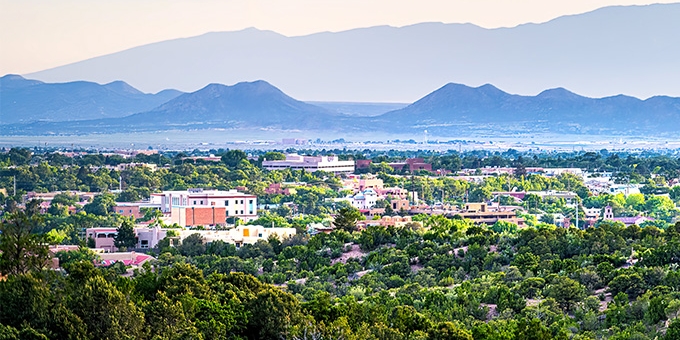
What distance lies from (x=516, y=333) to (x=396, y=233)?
16.9 metres

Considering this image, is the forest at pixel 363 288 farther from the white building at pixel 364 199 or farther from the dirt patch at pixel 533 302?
the white building at pixel 364 199

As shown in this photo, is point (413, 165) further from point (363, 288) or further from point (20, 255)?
point (20, 255)

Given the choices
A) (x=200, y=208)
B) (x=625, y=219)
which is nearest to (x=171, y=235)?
(x=200, y=208)

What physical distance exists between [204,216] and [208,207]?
1.95 ft

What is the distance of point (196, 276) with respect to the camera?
91.9ft

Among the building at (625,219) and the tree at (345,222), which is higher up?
the tree at (345,222)

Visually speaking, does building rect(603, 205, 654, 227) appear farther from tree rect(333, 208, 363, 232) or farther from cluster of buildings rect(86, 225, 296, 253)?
tree rect(333, 208, 363, 232)

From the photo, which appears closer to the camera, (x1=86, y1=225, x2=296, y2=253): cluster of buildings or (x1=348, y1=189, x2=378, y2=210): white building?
(x1=86, y1=225, x2=296, y2=253): cluster of buildings

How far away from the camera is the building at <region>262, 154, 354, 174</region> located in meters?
106

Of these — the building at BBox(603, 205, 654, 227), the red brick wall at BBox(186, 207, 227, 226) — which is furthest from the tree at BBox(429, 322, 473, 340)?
the red brick wall at BBox(186, 207, 227, 226)

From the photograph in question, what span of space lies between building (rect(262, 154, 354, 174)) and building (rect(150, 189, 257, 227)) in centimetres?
3349

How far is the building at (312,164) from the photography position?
106062mm

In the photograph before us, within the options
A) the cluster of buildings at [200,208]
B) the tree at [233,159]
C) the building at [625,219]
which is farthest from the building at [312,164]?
the building at [625,219]

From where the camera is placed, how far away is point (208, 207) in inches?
2662
